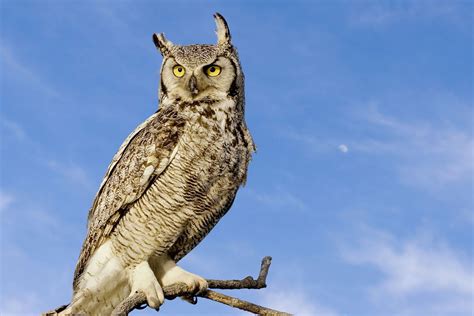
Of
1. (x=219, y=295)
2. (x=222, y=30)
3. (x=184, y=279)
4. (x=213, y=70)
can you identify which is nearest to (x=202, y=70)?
(x=213, y=70)

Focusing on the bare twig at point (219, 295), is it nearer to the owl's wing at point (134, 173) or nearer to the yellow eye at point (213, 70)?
the owl's wing at point (134, 173)

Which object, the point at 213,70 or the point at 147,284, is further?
the point at 213,70

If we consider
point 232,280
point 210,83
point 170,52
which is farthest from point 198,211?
point 170,52

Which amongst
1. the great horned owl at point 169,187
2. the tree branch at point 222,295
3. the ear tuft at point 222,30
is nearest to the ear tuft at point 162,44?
the great horned owl at point 169,187

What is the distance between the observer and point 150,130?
496cm

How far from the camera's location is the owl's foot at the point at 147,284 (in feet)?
15.3

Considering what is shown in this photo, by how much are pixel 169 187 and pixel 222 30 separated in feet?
4.48

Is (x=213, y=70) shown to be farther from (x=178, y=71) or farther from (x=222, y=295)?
(x=222, y=295)

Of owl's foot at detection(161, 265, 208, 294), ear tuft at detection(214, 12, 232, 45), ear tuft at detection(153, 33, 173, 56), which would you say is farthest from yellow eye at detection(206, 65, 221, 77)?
owl's foot at detection(161, 265, 208, 294)

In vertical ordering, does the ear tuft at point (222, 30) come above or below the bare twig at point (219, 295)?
above

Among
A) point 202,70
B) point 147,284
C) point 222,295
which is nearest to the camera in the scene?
point 222,295

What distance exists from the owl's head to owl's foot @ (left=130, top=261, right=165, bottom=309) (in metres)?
1.24

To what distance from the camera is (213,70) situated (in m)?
5.10

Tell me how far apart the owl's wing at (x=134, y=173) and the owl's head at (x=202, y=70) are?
0.21 meters
